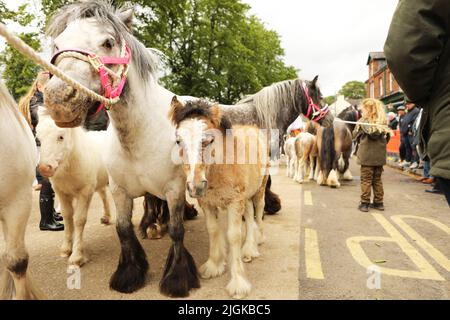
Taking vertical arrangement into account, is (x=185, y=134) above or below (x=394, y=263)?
above

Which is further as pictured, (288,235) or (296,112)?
(296,112)

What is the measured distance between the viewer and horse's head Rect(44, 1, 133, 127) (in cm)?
182

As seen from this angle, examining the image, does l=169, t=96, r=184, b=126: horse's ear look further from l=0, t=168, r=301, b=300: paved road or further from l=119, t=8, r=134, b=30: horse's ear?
l=0, t=168, r=301, b=300: paved road

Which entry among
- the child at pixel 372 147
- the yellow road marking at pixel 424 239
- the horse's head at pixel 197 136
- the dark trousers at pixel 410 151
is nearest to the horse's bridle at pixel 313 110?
the child at pixel 372 147

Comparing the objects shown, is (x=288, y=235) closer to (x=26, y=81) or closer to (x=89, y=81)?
(x=89, y=81)

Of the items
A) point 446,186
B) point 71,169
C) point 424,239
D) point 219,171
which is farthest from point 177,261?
point 424,239

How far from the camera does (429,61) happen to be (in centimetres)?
146

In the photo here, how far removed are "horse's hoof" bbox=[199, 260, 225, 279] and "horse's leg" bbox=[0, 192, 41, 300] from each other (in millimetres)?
1490

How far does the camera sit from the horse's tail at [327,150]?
8.27m

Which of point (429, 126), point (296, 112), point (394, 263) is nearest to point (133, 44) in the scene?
point (429, 126)

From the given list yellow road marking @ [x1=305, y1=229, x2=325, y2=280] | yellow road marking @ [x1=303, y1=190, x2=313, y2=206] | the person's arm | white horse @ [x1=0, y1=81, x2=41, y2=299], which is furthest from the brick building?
white horse @ [x1=0, y1=81, x2=41, y2=299]

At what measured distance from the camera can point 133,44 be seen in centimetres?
242

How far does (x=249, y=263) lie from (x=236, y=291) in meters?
0.76

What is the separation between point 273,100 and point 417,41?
9.47ft
